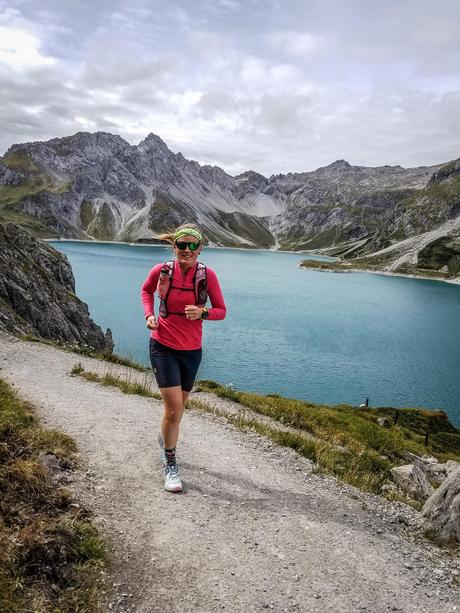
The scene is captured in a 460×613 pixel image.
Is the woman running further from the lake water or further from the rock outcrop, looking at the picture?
the lake water

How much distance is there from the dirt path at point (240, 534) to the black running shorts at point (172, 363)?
2.08m

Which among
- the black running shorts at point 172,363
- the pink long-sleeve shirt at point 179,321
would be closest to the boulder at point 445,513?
the black running shorts at point 172,363

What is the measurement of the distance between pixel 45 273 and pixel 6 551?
4116cm

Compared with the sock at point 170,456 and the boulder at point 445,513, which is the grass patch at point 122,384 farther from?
the boulder at point 445,513

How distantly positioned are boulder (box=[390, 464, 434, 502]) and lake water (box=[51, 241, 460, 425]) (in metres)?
25.6

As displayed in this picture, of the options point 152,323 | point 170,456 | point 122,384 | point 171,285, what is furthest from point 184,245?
point 122,384

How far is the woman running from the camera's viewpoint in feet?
26.3

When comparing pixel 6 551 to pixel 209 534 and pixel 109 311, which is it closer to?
pixel 209 534

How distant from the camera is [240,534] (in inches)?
285

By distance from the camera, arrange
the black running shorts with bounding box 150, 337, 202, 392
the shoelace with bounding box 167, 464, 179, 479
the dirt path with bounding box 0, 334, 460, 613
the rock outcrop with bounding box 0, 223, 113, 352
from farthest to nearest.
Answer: the rock outcrop with bounding box 0, 223, 113, 352 → the shoelace with bounding box 167, 464, 179, 479 → the black running shorts with bounding box 150, 337, 202, 392 → the dirt path with bounding box 0, 334, 460, 613

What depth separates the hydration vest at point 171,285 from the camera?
7.99 meters

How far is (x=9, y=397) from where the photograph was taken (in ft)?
37.5

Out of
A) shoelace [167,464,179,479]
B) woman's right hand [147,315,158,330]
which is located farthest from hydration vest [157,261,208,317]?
shoelace [167,464,179,479]

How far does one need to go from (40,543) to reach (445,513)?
25.4 feet
